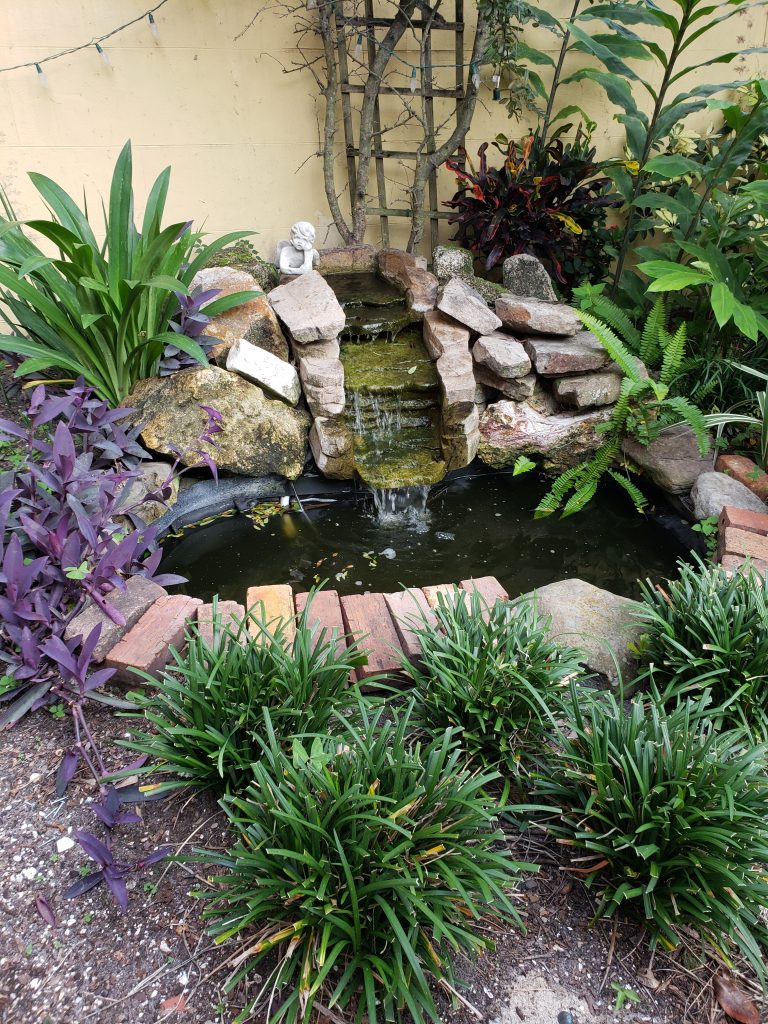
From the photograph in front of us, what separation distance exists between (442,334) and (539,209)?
1364mm

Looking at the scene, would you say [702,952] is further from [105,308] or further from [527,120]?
[527,120]

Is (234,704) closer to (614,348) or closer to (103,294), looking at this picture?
(103,294)

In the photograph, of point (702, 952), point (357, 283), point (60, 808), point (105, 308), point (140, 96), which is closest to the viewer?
point (702, 952)

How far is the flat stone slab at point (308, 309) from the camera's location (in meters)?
3.92

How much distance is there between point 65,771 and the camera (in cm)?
172

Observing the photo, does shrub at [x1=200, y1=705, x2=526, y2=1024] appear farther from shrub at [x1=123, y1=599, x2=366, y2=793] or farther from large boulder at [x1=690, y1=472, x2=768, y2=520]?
large boulder at [x1=690, y1=472, x2=768, y2=520]

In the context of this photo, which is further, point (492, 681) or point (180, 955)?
point (492, 681)

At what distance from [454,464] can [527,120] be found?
3075 mm

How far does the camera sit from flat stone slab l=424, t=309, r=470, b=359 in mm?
4027

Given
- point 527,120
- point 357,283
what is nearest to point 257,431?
point 357,283

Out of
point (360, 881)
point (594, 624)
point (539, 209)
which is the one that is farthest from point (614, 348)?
point (360, 881)

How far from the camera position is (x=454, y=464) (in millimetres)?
3947

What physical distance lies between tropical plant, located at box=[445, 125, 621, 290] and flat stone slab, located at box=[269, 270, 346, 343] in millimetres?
1228

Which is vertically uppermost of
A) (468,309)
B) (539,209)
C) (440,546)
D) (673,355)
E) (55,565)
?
(539,209)
